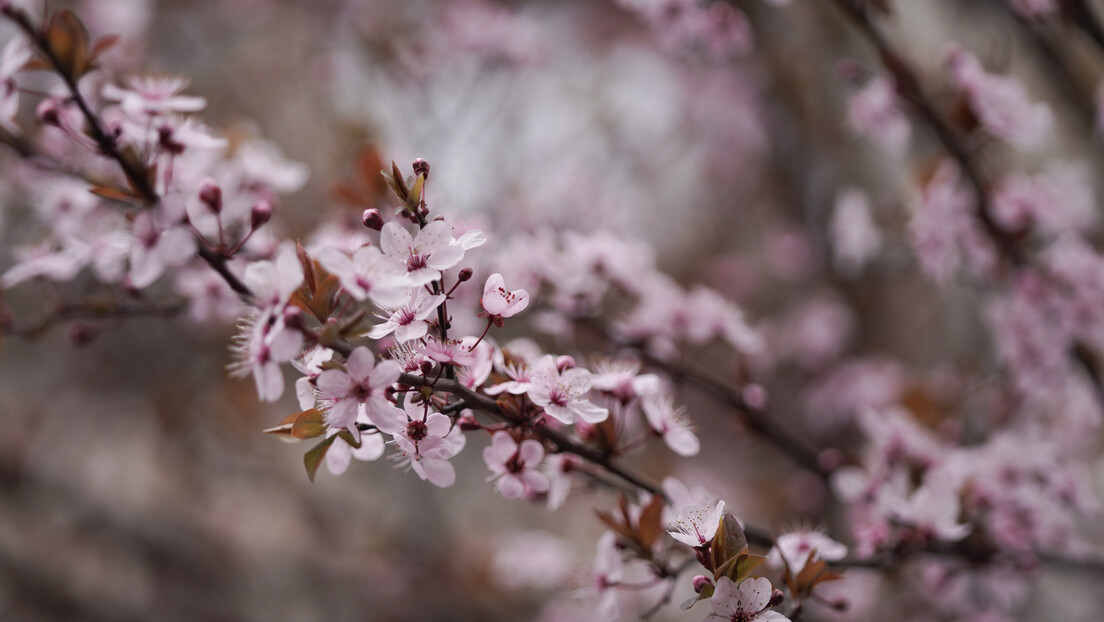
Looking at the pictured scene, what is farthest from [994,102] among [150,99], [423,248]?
[150,99]

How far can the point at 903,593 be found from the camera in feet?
7.59

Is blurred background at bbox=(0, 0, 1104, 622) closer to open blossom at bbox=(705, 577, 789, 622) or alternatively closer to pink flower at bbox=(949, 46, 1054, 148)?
pink flower at bbox=(949, 46, 1054, 148)

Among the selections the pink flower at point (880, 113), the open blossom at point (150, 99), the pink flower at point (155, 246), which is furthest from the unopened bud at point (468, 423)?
the pink flower at point (880, 113)

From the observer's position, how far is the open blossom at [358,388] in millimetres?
675

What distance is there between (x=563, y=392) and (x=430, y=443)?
16 cm

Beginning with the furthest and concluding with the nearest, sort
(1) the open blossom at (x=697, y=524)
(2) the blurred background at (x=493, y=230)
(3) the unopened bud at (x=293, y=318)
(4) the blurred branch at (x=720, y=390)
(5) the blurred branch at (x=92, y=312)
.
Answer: (2) the blurred background at (x=493, y=230), (4) the blurred branch at (x=720, y=390), (5) the blurred branch at (x=92, y=312), (1) the open blossom at (x=697, y=524), (3) the unopened bud at (x=293, y=318)

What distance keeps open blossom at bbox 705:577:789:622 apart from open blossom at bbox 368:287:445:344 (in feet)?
1.37

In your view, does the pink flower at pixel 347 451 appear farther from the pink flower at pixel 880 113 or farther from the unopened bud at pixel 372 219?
the pink flower at pixel 880 113

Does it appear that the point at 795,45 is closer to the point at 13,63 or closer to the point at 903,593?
the point at 903,593

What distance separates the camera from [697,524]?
79 centimetres

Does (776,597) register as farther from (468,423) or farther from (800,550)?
(468,423)

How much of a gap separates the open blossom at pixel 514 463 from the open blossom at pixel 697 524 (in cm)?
17

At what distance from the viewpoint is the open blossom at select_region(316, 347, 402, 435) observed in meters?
0.68

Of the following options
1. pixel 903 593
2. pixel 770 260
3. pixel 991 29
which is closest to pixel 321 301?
pixel 903 593
